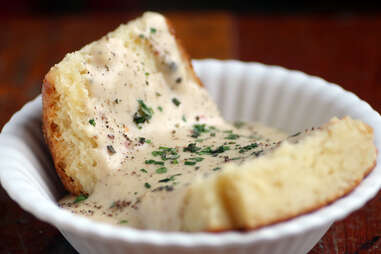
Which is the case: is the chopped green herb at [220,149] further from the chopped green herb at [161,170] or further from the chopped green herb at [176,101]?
the chopped green herb at [176,101]

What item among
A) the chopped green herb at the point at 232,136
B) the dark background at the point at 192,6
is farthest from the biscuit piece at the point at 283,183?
the dark background at the point at 192,6

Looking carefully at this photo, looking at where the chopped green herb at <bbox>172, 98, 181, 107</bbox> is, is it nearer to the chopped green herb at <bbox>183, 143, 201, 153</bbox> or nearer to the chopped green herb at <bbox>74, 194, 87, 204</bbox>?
the chopped green herb at <bbox>183, 143, 201, 153</bbox>

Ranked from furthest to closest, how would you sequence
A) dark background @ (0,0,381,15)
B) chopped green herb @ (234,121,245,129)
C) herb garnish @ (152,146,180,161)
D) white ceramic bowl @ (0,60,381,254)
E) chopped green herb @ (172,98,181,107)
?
1. dark background @ (0,0,381,15)
2. chopped green herb @ (234,121,245,129)
3. chopped green herb @ (172,98,181,107)
4. herb garnish @ (152,146,180,161)
5. white ceramic bowl @ (0,60,381,254)

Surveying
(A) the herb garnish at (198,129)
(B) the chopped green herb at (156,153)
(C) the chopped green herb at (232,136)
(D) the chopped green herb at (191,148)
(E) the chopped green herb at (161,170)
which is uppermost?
(D) the chopped green herb at (191,148)

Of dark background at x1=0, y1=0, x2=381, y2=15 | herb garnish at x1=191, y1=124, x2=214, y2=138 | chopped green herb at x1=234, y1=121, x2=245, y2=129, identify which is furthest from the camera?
dark background at x1=0, y1=0, x2=381, y2=15

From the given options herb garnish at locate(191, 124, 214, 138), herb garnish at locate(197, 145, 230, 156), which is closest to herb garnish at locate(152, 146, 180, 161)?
herb garnish at locate(197, 145, 230, 156)

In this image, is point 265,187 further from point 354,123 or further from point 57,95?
point 57,95

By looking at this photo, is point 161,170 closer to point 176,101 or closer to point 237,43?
point 176,101
